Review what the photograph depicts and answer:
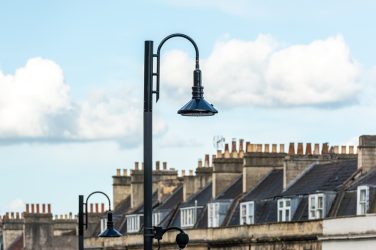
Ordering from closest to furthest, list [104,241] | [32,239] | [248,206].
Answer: [248,206] → [104,241] → [32,239]

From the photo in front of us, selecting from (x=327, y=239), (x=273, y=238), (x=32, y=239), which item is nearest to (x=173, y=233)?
(x=273, y=238)

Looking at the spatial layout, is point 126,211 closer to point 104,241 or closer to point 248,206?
point 104,241

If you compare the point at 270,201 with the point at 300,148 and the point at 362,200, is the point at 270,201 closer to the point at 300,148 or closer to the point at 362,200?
the point at 300,148

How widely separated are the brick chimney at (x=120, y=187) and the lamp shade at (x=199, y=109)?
85.6 metres

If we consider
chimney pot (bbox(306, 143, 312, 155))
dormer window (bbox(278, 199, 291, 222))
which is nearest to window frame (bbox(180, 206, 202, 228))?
chimney pot (bbox(306, 143, 312, 155))

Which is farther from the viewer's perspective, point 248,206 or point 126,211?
point 126,211

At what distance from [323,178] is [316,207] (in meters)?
3.31

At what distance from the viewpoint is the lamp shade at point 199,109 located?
34.8 m

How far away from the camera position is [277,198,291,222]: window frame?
8256cm

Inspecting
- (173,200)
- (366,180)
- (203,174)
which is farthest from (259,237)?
(173,200)

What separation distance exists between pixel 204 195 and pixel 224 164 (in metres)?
4.57

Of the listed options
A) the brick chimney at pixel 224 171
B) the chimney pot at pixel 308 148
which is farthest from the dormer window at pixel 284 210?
the brick chimney at pixel 224 171

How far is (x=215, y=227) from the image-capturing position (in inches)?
3629

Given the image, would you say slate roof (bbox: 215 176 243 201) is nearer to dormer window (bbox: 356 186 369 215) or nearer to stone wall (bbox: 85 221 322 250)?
stone wall (bbox: 85 221 322 250)
